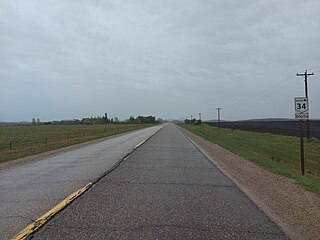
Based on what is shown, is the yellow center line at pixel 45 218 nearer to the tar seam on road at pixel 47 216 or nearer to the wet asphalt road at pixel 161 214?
the tar seam on road at pixel 47 216

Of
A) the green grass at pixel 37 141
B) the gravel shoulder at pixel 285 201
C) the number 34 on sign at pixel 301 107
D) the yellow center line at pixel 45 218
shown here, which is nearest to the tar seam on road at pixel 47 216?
the yellow center line at pixel 45 218

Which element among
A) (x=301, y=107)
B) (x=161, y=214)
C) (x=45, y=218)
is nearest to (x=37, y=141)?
(x=301, y=107)

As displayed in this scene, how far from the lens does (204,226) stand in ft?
18.8

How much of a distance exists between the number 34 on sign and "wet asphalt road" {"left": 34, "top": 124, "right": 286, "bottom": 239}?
17.9 feet

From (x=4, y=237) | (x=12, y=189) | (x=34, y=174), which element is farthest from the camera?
(x=34, y=174)

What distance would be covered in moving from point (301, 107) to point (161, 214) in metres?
9.70

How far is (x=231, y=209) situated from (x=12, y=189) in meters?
5.77

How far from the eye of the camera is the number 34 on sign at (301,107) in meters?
13.9

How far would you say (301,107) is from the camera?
46.0ft

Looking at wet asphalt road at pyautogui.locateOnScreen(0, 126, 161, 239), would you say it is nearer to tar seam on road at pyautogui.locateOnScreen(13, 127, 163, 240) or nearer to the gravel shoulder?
tar seam on road at pyautogui.locateOnScreen(13, 127, 163, 240)

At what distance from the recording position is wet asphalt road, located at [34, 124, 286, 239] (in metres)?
5.33

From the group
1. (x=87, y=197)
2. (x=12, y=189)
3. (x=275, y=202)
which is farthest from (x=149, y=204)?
(x=12, y=189)

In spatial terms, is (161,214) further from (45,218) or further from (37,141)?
(37,141)

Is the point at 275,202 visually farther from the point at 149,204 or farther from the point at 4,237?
the point at 4,237
